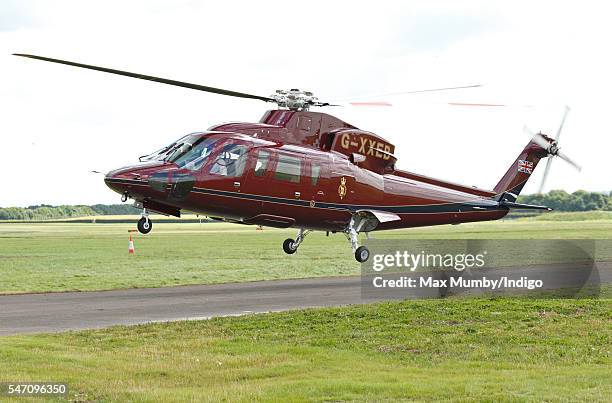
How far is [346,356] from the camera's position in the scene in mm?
29594

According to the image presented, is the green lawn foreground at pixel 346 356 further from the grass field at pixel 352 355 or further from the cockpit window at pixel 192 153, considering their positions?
the cockpit window at pixel 192 153

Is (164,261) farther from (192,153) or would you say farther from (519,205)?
(192,153)

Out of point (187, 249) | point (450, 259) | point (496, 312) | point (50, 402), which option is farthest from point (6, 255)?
point (50, 402)

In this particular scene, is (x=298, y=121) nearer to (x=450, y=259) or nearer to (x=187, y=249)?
(x=450, y=259)

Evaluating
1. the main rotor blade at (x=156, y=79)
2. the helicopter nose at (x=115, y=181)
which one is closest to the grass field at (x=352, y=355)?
the helicopter nose at (x=115, y=181)

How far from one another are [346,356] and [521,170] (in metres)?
15.1

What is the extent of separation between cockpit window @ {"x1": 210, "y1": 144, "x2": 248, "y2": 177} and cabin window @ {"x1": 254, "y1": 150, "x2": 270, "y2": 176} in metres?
0.46

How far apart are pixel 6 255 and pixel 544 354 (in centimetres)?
5397

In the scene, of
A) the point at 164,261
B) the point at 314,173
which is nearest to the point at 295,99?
the point at 314,173

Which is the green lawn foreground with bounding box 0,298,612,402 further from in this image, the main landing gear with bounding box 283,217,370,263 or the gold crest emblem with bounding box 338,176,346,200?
the gold crest emblem with bounding box 338,176,346,200

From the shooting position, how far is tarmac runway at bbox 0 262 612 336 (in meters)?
37.0

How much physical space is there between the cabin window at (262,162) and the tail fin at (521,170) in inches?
579

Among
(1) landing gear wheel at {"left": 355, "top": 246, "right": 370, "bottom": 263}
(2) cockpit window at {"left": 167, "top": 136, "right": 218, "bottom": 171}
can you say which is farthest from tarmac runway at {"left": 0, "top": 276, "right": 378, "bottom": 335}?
(2) cockpit window at {"left": 167, "top": 136, "right": 218, "bottom": 171}

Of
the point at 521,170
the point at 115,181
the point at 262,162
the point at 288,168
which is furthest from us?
the point at 521,170
